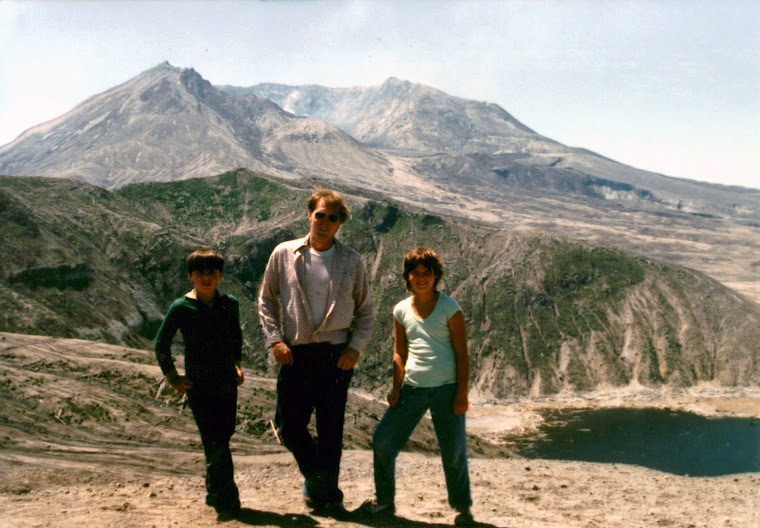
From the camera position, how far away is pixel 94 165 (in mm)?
165375

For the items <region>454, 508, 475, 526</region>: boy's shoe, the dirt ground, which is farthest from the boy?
<region>454, 508, 475, 526</region>: boy's shoe

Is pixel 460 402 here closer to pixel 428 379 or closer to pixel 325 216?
pixel 428 379

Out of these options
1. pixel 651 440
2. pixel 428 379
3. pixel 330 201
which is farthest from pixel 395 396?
pixel 651 440

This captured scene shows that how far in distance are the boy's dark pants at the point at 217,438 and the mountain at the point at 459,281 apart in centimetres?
3226

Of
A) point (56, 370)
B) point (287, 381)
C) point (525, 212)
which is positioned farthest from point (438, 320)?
point (525, 212)

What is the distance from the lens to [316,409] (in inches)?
226

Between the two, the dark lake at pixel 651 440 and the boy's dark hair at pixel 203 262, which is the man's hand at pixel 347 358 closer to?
the boy's dark hair at pixel 203 262

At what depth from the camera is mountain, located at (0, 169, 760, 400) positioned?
41531 mm

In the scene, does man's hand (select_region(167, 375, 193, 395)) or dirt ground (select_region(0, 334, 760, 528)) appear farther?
dirt ground (select_region(0, 334, 760, 528))

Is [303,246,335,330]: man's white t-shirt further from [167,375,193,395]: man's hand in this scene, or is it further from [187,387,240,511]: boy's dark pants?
[167,375,193,395]: man's hand

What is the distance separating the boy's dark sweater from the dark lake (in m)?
30.9

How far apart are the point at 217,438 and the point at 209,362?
0.73m

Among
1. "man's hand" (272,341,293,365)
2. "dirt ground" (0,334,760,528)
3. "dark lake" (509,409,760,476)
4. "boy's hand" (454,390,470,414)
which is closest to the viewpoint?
"man's hand" (272,341,293,365)

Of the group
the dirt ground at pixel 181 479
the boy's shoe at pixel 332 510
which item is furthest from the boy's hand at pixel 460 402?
the boy's shoe at pixel 332 510
